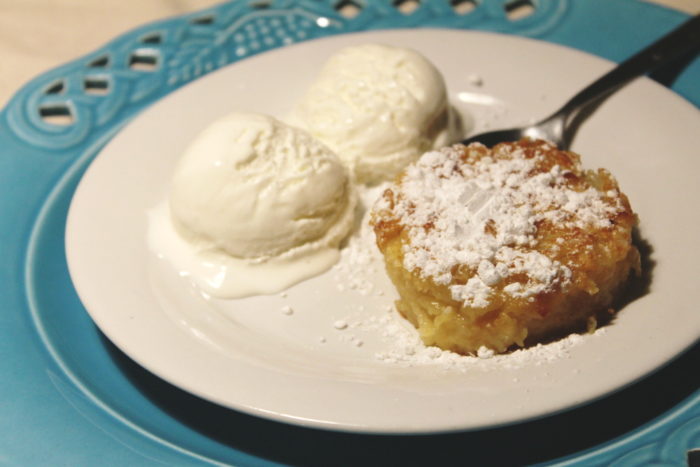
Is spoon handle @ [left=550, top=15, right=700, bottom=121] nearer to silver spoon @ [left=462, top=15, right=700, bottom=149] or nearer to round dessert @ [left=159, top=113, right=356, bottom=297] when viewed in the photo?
silver spoon @ [left=462, top=15, right=700, bottom=149]

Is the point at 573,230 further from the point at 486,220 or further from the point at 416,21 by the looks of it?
the point at 416,21

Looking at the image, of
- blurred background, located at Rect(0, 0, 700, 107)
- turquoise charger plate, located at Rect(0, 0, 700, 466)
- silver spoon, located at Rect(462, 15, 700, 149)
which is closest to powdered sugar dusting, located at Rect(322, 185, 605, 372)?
turquoise charger plate, located at Rect(0, 0, 700, 466)

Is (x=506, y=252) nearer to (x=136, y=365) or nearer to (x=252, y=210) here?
(x=252, y=210)

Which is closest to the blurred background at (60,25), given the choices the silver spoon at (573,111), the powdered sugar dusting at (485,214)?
the silver spoon at (573,111)

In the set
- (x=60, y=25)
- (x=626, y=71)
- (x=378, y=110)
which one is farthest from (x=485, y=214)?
(x=60, y=25)

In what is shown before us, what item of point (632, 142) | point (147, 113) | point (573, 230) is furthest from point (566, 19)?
point (147, 113)

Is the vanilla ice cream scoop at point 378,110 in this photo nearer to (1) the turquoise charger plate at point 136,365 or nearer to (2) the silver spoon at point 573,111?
(2) the silver spoon at point 573,111
